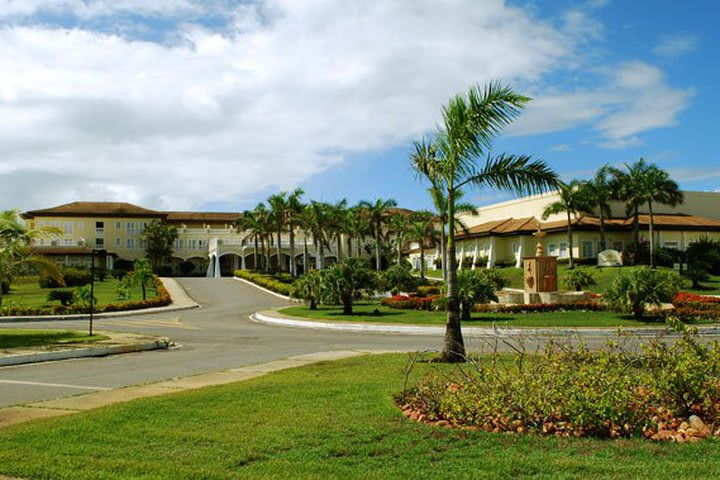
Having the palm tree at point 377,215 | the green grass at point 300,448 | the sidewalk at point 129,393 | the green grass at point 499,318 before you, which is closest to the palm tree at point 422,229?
the palm tree at point 377,215

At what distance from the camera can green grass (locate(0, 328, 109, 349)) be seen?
19.4 meters

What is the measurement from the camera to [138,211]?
318 ft

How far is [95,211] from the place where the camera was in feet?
313

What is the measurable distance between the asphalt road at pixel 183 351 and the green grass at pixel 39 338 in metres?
2.89

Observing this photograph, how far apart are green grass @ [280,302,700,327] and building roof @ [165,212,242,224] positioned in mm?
73953

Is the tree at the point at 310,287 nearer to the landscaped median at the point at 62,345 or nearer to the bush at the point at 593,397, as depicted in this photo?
the landscaped median at the point at 62,345

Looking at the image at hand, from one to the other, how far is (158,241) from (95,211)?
13130mm

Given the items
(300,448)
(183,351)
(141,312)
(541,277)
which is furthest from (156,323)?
(300,448)

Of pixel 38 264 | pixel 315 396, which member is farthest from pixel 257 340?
pixel 315 396

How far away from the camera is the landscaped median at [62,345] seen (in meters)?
16.7

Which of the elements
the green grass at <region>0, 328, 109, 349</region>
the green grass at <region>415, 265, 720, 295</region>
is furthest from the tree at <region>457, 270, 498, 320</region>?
the green grass at <region>415, 265, 720, 295</region>

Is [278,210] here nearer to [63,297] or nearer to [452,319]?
[63,297]

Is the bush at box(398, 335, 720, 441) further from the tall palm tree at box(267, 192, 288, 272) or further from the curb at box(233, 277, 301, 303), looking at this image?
the tall palm tree at box(267, 192, 288, 272)

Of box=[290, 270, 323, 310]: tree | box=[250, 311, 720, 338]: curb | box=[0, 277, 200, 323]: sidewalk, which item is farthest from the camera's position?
box=[0, 277, 200, 323]: sidewalk
